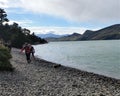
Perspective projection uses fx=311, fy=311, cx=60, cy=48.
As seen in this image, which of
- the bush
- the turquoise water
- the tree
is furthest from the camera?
the tree

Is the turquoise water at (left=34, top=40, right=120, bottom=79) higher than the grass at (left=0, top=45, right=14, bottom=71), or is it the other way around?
the grass at (left=0, top=45, right=14, bottom=71)

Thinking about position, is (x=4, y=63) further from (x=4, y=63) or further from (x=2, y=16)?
(x=2, y=16)

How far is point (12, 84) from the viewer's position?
811 inches

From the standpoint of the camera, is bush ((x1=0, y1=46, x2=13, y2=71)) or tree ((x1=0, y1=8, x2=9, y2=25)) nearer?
bush ((x1=0, y1=46, x2=13, y2=71))

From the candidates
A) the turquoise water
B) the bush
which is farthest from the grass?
the turquoise water

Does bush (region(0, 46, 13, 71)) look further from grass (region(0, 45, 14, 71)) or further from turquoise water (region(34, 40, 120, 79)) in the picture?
turquoise water (region(34, 40, 120, 79))

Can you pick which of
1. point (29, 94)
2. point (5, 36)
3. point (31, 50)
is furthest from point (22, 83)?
point (5, 36)

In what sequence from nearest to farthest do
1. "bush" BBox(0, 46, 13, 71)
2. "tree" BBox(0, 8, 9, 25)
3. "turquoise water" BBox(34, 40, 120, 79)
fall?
"bush" BBox(0, 46, 13, 71) → "turquoise water" BBox(34, 40, 120, 79) → "tree" BBox(0, 8, 9, 25)

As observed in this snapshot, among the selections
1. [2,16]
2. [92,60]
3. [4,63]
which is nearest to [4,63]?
[4,63]

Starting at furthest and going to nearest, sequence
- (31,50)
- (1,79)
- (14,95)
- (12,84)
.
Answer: (31,50) < (1,79) < (12,84) < (14,95)

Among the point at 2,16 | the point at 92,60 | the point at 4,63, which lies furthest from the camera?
the point at 2,16

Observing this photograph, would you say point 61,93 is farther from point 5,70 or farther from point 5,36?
point 5,36

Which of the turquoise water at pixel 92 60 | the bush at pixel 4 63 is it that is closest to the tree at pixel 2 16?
the turquoise water at pixel 92 60

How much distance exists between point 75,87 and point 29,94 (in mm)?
4334
